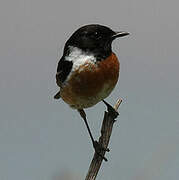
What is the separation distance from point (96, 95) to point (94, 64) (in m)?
0.22

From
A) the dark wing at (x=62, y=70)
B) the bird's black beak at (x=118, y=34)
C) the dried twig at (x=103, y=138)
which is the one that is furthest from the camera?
the dark wing at (x=62, y=70)

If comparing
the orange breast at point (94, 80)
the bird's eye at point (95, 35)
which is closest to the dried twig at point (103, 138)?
the orange breast at point (94, 80)

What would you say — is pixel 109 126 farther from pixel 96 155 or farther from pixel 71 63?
pixel 71 63

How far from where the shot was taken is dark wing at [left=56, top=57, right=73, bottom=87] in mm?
3258

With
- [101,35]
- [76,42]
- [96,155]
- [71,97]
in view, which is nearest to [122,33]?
[101,35]

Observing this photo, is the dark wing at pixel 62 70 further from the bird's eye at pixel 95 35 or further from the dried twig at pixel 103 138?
the dried twig at pixel 103 138

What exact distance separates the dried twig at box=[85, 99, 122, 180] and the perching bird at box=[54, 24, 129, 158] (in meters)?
0.33

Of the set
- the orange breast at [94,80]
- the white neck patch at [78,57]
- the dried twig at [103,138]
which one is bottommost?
the dried twig at [103,138]

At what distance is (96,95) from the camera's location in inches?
123

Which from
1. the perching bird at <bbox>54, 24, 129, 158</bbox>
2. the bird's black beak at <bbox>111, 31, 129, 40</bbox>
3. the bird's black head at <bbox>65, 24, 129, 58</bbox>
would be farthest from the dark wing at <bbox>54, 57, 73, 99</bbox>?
the bird's black beak at <bbox>111, 31, 129, 40</bbox>

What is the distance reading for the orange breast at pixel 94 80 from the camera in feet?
10.0

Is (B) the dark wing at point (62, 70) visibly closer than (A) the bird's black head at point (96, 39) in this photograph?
No

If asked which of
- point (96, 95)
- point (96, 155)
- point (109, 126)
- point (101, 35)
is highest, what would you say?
point (101, 35)

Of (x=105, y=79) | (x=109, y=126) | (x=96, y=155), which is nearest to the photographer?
(x=96, y=155)
